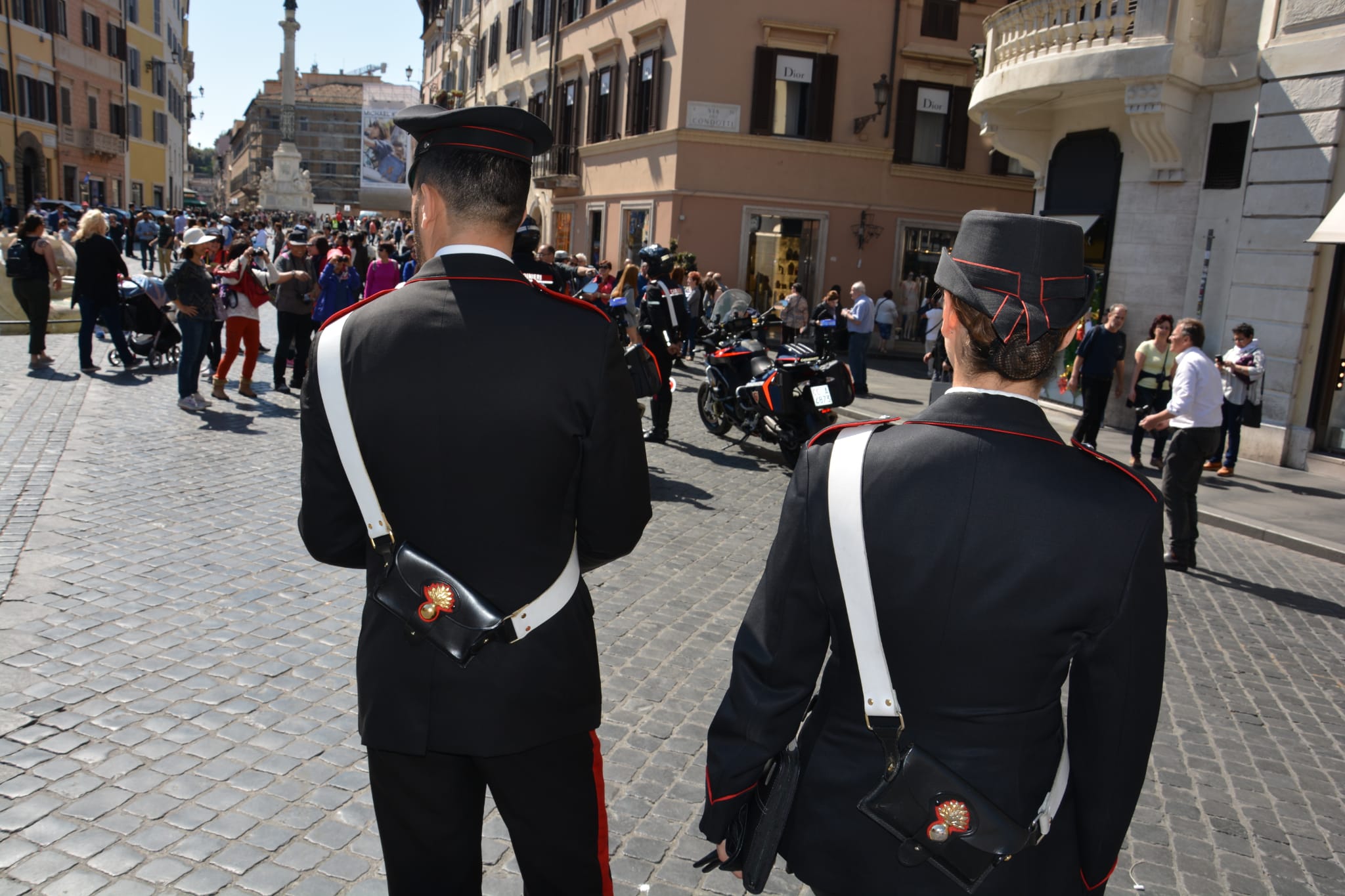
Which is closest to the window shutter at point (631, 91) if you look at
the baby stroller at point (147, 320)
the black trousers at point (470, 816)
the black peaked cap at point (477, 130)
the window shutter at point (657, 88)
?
the window shutter at point (657, 88)

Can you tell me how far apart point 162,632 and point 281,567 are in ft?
3.72

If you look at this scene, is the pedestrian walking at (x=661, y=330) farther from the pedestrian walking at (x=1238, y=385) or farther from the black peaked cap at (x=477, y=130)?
the black peaked cap at (x=477, y=130)

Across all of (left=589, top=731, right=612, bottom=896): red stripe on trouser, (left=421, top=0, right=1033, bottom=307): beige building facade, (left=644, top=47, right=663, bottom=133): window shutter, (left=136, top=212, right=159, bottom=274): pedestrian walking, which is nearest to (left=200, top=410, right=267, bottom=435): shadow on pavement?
(left=589, top=731, right=612, bottom=896): red stripe on trouser

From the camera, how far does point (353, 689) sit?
14.6 ft

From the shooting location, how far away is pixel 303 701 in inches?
170

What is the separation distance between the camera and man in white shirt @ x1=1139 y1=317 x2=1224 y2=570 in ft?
24.6

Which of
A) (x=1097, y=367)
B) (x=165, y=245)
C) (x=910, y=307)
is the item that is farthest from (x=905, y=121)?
(x=165, y=245)

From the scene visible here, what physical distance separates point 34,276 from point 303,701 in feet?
35.5

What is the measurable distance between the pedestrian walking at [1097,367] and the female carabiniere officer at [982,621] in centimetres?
1080

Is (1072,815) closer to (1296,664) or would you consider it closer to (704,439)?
(1296,664)

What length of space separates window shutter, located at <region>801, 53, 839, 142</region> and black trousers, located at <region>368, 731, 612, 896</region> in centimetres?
2339

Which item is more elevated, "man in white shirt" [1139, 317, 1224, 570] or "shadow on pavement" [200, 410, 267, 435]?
"man in white shirt" [1139, 317, 1224, 570]

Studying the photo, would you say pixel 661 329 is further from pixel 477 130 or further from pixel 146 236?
pixel 146 236

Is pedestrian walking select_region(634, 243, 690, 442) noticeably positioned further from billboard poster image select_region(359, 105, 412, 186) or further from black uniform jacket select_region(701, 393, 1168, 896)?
billboard poster image select_region(359, 105, 412, 186)
